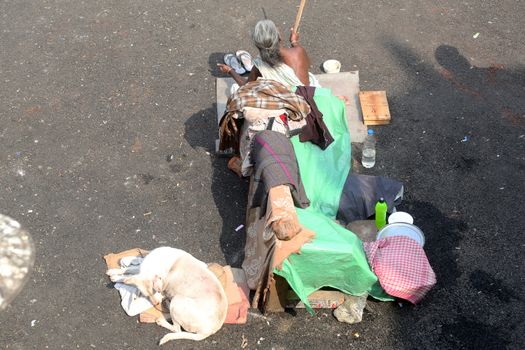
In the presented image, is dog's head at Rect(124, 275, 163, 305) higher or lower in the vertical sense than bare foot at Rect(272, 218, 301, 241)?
lower

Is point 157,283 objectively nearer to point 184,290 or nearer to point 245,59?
point 184,290

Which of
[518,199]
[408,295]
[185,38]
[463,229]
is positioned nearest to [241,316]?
[408,295]

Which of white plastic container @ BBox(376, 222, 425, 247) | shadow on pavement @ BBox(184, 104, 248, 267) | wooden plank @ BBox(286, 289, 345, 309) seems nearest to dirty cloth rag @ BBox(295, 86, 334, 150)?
shadow on pavement @ BBox(184, 104, 248, 267)

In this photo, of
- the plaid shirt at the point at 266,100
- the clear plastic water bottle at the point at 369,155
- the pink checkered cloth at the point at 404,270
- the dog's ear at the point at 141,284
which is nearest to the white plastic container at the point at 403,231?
the pink checkered cloth at the point at 404,270

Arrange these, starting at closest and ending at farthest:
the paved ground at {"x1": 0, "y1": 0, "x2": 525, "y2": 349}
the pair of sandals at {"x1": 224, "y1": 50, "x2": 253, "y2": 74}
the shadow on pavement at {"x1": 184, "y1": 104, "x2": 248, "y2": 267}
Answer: the paved ground at {"x1": 0, "y1": 0, "x2": 525, "y2": 349}
the shadow on pavement at {"x1": 184, "y1": 104, "x2": 248, "y2": 267}
the pair of sandals at {"x1": 224, "y1": 50, "x2": 253, "y2": 74}

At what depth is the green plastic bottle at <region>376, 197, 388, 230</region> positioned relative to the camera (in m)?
5.88

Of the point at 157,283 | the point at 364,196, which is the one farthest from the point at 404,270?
the point at 157,283

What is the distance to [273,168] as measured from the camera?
550cm

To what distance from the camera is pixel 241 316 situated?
5543 mm

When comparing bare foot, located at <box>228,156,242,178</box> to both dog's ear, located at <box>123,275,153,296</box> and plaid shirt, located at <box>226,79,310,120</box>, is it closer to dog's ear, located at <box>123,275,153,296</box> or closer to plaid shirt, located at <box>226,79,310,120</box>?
plaid shirt, located at <box>226,79,310,120</box>

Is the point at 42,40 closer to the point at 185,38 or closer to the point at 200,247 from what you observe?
the point at 185,38

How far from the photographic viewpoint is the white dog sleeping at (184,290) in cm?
514

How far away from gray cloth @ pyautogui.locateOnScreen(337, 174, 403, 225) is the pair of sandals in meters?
2.62

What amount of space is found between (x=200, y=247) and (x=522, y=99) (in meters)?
4.45
